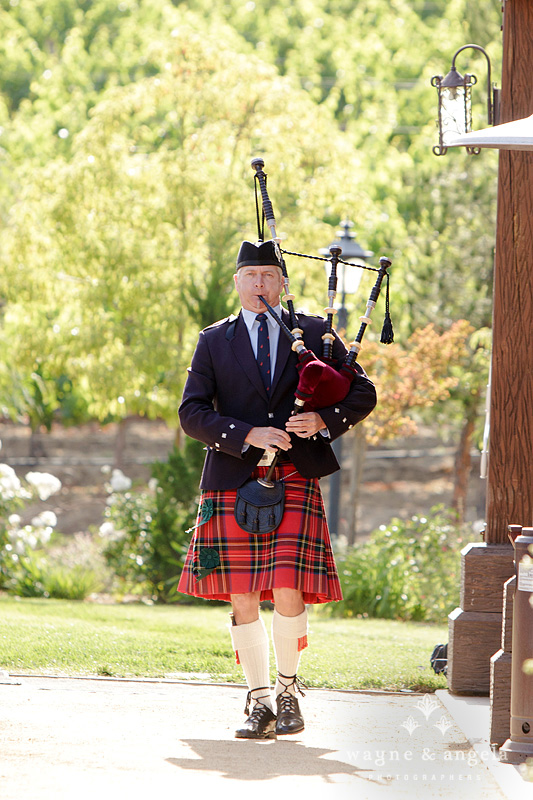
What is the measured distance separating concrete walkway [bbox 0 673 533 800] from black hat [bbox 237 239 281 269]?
1764mm

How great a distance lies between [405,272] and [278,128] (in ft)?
12.2

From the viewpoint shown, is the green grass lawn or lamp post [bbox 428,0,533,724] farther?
the green grass lawn

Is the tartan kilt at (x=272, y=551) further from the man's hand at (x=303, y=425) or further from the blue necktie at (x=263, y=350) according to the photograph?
the blue necktie at (x=263, y=350)

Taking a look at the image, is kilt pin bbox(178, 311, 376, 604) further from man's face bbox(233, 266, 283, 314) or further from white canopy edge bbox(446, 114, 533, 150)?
white canopy edge bbox(446, 114, 533, 150)

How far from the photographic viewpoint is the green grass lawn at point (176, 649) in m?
4.98

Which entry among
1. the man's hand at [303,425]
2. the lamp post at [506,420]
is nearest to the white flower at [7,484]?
the lamp post at [506,420]

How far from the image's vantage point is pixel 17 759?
3.18 m

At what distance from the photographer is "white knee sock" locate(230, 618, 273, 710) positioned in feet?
12.7

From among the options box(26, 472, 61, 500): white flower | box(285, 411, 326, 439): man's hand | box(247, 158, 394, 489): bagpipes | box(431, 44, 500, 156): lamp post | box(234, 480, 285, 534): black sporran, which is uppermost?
box(431, 44, 500, 156): lamp post

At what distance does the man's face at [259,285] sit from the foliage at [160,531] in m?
5.11

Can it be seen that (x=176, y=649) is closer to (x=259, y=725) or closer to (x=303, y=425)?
(x=259, y=725)

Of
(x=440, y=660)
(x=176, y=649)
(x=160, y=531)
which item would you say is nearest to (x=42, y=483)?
(x=160, y=531)

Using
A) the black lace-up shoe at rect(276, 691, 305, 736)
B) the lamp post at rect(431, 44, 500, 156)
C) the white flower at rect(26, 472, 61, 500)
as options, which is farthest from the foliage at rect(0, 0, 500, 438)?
the black lace-up shoe at rect(276, 691, 305, 736)

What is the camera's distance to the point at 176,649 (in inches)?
219
